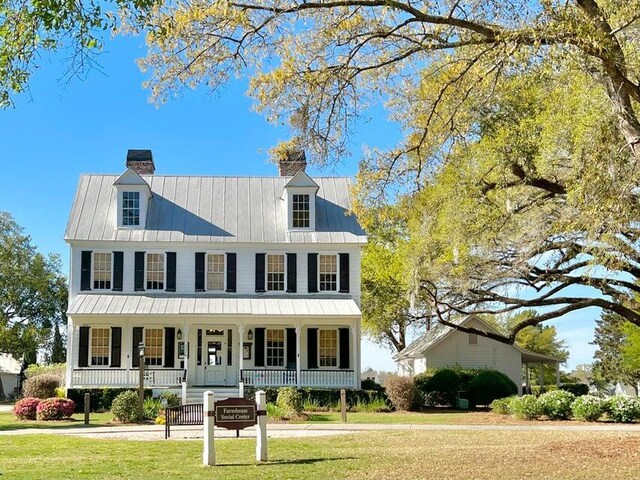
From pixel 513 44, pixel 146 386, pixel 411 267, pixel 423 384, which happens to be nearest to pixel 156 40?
pixel 513 44

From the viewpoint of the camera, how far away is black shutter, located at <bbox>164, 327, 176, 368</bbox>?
30344mm

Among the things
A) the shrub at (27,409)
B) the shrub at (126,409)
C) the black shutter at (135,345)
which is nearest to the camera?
the shrub at (126,409)

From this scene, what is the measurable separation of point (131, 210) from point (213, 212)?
322 cm

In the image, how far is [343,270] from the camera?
3138 centimetres

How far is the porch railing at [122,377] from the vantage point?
94.8ft

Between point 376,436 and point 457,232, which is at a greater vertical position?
point 457,232

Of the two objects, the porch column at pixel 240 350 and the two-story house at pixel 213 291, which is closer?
the porch column at pixel 240 350

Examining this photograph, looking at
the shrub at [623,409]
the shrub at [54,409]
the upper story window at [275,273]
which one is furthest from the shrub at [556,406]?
the shrub at [54,409]

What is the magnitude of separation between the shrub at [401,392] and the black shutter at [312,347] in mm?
3695

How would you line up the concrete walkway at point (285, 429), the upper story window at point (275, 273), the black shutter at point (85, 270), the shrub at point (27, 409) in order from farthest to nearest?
1. the upper story window at point (275, 273)
2. the black shutter at point (85, 270)
3. the shrub at point (27, 409)
4. the concrete walkway at point (285, 429)

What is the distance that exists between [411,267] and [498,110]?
669 cm

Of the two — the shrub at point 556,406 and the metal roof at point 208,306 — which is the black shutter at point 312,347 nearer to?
the metal roof at point 208,306

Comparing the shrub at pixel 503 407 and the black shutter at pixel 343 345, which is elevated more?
the black shutter at pixel 343 345

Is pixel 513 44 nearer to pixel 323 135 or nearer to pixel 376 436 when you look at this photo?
pixel 323 135
